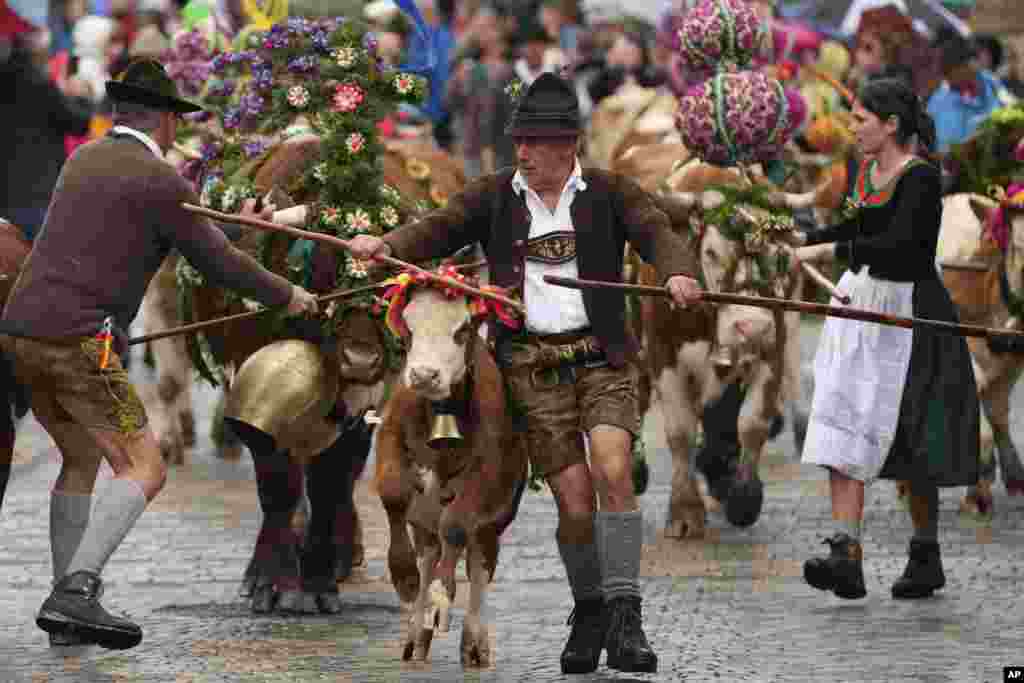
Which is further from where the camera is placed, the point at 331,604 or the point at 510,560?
the point at 510,560

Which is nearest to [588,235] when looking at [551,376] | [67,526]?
[551,376]

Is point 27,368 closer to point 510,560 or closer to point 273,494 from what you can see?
point 273,494

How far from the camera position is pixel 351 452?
12328 millimetres

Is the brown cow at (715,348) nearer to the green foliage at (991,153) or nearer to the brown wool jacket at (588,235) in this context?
the green foliage at (991,153)

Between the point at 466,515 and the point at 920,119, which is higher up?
the point at 920,119

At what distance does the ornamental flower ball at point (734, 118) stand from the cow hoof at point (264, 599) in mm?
4090

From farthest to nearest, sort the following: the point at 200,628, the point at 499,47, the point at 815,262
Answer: the point at 499,47, the point at 815,262, the point at 200,628

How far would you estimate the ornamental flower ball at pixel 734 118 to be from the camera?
14.4 m

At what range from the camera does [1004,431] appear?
51.2ft

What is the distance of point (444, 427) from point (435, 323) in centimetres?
43

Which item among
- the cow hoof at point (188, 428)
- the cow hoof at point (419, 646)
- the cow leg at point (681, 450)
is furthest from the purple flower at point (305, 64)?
the cow hoof at point (188, 428)

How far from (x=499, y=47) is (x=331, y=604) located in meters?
16.2

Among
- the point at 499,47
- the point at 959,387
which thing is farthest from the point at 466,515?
the point at 499,47

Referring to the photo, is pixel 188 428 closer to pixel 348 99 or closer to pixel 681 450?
pixel 681 450
